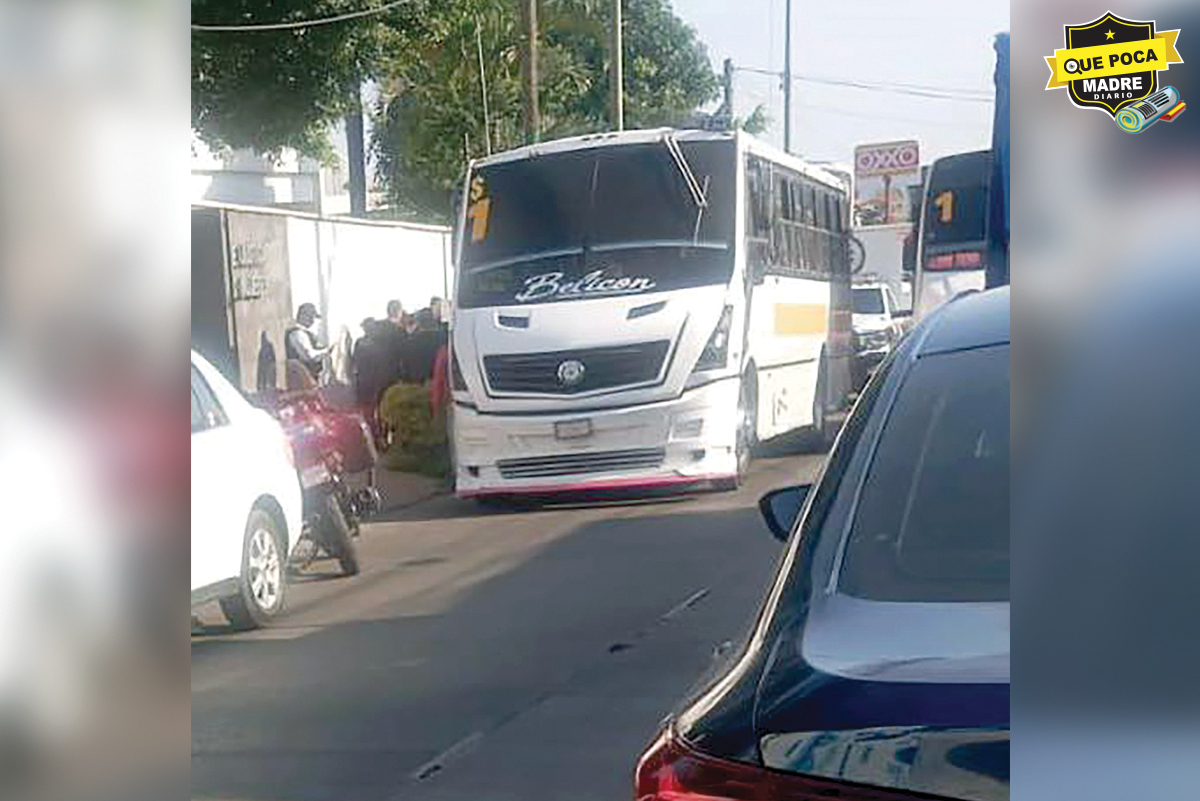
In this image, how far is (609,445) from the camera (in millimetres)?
11766

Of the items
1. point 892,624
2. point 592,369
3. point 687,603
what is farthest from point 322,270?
point 892,624

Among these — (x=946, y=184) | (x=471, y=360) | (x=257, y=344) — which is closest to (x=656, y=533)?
(x=471, y=360)

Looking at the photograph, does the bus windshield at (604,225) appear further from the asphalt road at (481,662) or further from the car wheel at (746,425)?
the asphalt road at (481,662)

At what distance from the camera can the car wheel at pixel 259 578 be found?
26.2 feet

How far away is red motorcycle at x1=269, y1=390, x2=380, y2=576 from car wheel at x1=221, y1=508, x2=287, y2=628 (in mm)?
734

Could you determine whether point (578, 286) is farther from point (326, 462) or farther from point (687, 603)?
point (687, 603)

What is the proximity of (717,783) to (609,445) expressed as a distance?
9.71 meters

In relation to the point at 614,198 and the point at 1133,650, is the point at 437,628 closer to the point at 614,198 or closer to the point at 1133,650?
the point at 614,198

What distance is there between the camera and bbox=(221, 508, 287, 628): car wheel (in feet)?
26.2

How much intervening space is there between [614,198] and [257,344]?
3.68m

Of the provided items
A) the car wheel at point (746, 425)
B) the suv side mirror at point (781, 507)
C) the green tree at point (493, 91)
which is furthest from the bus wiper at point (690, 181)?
the suv side mirror at point (781, 507)

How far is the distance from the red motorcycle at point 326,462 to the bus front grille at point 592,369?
1.55 metres

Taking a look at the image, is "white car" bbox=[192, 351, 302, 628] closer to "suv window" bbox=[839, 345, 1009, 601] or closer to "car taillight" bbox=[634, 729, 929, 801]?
"suv window" bbox=[839, 345, 1009, 601]

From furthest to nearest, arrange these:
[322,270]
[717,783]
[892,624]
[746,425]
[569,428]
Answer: [322,270]
[746,425]
[569,428]
[892,624]
[717,783]
